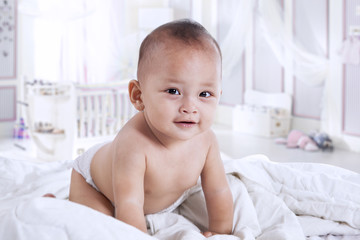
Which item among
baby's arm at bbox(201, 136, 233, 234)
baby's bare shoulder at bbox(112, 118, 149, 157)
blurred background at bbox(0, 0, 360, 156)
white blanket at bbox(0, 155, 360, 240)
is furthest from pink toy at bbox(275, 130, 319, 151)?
baby's bare shoulder at bbox(112, 118, 149, 157)

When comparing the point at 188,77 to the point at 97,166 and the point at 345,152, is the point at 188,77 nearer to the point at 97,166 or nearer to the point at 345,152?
the point at 97,166

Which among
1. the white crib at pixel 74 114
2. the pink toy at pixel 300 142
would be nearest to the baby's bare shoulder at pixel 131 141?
the white crib at pixel 74 114

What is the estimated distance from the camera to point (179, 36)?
991 mm

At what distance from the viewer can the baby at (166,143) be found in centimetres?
98

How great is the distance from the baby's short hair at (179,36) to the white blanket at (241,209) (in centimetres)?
39

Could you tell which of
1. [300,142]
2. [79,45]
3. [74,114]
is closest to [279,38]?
[300,142]

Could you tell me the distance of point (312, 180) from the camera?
136 cm

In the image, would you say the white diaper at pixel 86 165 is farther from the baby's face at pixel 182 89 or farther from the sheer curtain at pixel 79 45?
the sheer curtain at pixel 79 45

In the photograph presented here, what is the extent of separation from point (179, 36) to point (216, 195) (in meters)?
0.43

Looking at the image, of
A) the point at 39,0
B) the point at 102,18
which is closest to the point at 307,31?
the point at 102,18

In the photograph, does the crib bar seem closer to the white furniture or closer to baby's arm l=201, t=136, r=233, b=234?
the white furniture

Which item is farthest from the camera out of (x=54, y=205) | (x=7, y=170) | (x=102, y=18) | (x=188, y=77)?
(x=102, y=18)

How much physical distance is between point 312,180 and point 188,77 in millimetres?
601

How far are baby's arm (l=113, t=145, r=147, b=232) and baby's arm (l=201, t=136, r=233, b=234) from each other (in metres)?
0.20
